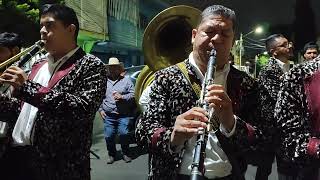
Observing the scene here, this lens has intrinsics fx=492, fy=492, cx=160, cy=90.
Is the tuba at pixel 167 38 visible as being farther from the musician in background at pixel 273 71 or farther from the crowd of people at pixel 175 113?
the crowd of people at pixel 175 113

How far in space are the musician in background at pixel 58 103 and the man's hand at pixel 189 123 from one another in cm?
86

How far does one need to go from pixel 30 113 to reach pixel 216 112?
1210 millimetres

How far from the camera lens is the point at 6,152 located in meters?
3.06

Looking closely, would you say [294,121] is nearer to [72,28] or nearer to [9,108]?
[72,28]

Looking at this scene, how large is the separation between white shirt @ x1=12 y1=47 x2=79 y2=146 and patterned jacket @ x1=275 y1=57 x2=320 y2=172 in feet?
4.32

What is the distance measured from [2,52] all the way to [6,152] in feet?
3.09

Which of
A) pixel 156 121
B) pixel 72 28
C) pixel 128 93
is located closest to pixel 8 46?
pixel 72 28

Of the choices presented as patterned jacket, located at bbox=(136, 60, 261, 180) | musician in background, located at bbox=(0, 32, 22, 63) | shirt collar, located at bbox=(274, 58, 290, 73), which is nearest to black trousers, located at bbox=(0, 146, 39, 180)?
musician in background, located at bbox=(0, 32, 22, 63)

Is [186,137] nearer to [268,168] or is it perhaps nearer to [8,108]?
[8,108]

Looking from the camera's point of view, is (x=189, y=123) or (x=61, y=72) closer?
(x=189, y=123)

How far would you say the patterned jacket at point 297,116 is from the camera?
2.02 meters

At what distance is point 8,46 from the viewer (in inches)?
145

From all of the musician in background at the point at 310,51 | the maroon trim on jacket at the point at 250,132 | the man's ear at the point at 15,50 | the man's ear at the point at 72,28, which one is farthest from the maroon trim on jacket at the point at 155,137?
the musician in background at the point at 310,51

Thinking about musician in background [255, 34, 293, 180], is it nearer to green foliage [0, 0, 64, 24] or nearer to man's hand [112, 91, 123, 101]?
man's hand [112, 91, 123, 101]
